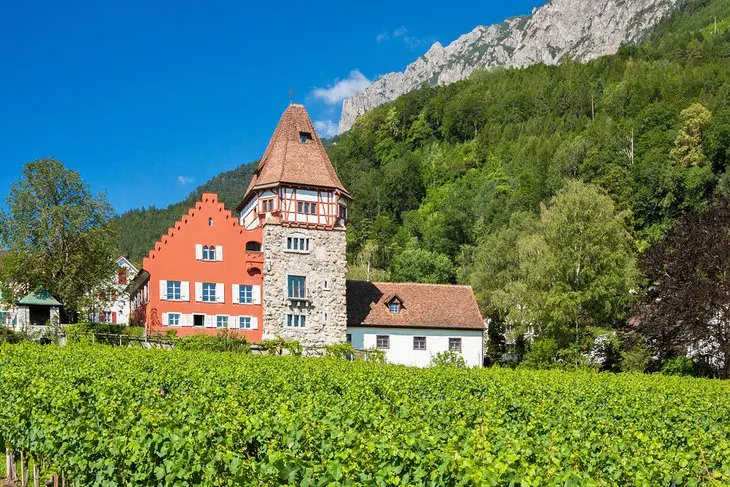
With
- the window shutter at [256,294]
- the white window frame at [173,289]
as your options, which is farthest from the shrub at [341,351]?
the white window frame at [173,289]

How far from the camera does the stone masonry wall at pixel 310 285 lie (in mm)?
45312

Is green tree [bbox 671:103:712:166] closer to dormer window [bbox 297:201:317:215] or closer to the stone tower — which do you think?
the stone tower

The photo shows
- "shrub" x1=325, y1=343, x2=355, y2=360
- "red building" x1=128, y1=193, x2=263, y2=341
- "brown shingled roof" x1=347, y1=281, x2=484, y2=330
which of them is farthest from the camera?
"brown shingled roof" x1=347, y1=281, x2=484, y2=330

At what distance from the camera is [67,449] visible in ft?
42.5

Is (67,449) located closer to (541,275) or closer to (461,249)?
(541,275)

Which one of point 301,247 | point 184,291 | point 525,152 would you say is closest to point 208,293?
point 184,291

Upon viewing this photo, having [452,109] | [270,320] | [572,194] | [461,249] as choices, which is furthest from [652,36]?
[270,320]

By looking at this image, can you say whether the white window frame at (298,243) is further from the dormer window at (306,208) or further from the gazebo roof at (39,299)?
the gazebo roof at (39,299)

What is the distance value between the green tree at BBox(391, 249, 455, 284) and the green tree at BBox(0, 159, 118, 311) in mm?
45003

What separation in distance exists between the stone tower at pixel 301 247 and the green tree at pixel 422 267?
39.0 meters

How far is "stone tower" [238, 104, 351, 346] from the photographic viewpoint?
45500 millimetres

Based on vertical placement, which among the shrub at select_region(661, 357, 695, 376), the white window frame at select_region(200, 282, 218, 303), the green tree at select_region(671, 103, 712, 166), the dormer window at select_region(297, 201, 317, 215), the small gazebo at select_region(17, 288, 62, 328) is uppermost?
the green tree at select_region(671, 103, 712, 166)

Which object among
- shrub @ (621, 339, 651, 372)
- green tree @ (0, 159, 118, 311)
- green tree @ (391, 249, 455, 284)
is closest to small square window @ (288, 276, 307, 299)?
green tree @ (0, 159, 118, 311)

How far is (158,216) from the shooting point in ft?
520
